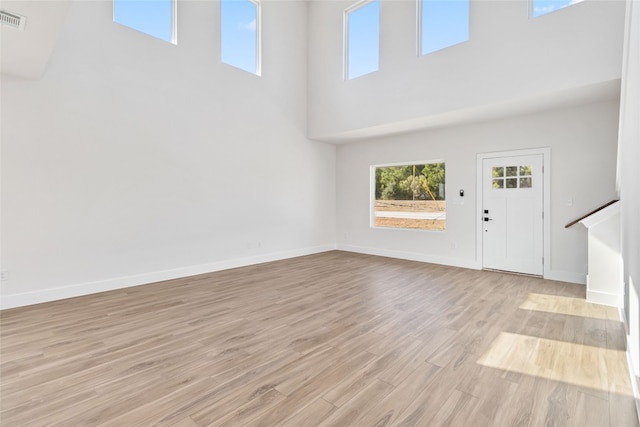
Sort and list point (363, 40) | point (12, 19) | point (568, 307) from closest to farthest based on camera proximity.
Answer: point (12, 19), point (568, 307), point (363, 40)

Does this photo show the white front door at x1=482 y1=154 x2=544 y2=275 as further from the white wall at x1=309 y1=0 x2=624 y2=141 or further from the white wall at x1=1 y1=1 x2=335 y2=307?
the white wall at x1=1 y1=1 x2=335 y2=307

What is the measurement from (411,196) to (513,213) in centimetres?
208

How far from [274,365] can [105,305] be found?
2.54 m

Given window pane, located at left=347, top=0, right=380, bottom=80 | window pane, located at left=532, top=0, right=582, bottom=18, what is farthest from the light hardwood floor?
window pane, located at left=347, top=0, right=380, bottom=80

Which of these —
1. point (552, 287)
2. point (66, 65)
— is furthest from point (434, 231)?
point (66, 65)

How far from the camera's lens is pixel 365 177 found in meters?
7.26

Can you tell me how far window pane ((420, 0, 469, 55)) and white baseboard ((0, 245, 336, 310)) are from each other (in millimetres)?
4877

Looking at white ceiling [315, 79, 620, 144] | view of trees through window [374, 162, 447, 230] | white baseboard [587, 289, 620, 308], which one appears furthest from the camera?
view of trees through window [374, 162, 447, 230]

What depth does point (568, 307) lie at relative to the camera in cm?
350

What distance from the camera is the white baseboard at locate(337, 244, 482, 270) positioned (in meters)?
5.65

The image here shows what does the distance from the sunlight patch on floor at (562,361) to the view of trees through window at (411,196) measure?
3602mm

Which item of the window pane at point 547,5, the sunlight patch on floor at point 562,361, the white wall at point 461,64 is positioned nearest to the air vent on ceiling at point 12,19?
the sunlight patch on floor at point 562,361

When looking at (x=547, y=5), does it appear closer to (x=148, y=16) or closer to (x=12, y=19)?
(x=148, y=16)

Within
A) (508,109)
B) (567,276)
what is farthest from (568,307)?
(508,109)
